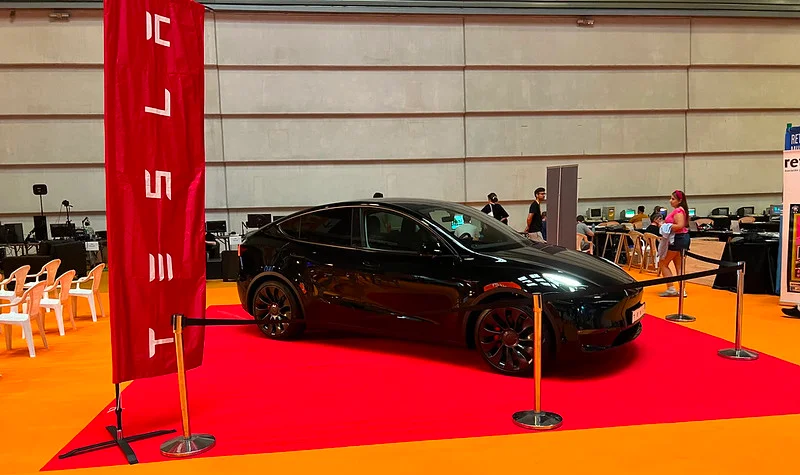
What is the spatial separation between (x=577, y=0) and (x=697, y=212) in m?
A: 6.85

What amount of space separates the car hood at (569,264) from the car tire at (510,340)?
0.42 metres

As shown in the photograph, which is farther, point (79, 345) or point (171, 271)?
point (79, 345)

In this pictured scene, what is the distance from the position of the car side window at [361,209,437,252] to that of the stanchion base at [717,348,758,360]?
2.70 metres

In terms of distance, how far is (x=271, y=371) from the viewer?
15.5 feet

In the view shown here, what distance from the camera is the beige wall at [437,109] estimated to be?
45.0 ft

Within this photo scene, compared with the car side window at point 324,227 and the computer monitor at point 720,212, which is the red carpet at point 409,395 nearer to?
the car side window at point 324,227

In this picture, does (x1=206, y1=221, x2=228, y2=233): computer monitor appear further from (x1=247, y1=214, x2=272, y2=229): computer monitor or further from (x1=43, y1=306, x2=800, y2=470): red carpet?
(x1=43, y1=306, x2=800, y2=470): red carpet

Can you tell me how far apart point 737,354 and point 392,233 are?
3178mm

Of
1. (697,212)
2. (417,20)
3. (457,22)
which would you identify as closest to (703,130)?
(697,212)

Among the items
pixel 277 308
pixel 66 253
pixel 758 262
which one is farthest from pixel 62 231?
pixel 758 262

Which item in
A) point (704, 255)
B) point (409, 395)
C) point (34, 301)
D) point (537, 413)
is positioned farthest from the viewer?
point (704, 255)

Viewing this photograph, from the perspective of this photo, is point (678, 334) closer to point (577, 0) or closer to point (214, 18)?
point (577, 0)

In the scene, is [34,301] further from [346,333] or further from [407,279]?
[407,279]

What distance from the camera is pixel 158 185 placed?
341 centimetres
